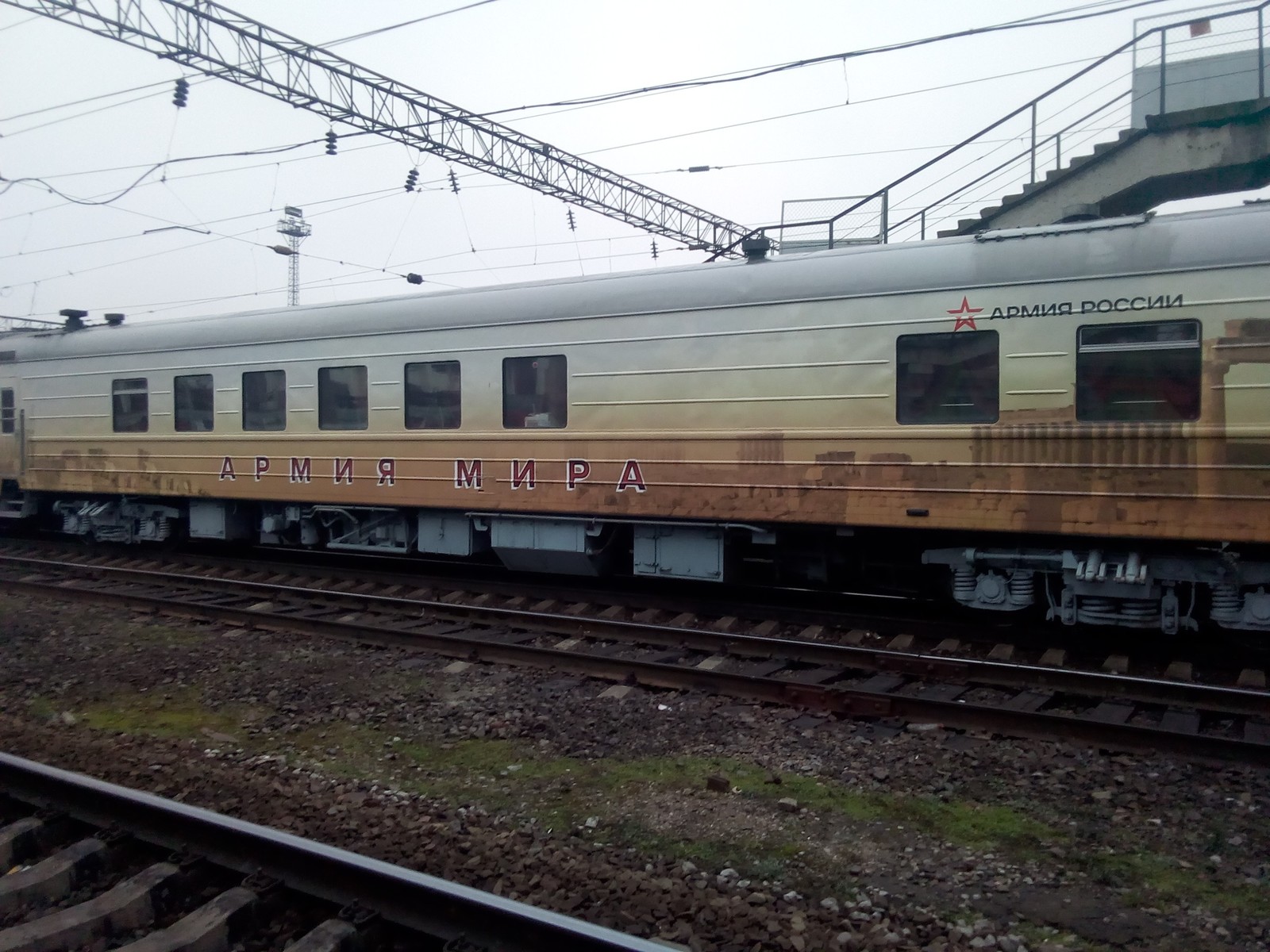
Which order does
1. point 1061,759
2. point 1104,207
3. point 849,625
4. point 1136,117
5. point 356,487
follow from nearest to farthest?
point 1061,759
point 849,625
point 356,487
point 1136,117
point 1104,207

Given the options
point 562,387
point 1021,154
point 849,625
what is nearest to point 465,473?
point 562,387

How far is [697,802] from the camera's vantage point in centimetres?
493

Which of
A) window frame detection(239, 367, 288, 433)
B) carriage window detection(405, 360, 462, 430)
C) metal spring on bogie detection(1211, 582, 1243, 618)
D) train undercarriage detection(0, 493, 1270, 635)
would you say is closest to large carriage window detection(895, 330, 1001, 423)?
train undercarriage detection(0, 493, 1270, 635)

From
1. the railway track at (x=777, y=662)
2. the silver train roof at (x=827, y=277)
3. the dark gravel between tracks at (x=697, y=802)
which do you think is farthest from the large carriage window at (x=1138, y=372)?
the dark gravel between tracks at (x=697, y=802)

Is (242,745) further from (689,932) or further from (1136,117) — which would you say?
(1136,117)

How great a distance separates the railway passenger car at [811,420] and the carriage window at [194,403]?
0.03 m

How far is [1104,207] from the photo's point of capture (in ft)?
46.1

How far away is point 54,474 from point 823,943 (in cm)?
1426

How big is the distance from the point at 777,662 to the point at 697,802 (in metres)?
2.64

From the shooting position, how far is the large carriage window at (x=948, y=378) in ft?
25.0

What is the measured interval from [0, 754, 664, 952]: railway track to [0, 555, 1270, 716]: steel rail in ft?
12.4

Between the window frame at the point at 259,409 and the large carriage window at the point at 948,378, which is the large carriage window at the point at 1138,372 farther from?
the window frame at the point at 259,409

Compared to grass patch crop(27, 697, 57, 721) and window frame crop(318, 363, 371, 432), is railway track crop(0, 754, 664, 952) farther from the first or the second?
window frame crop(318, 363, 371, 432)

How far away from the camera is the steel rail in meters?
6.22
